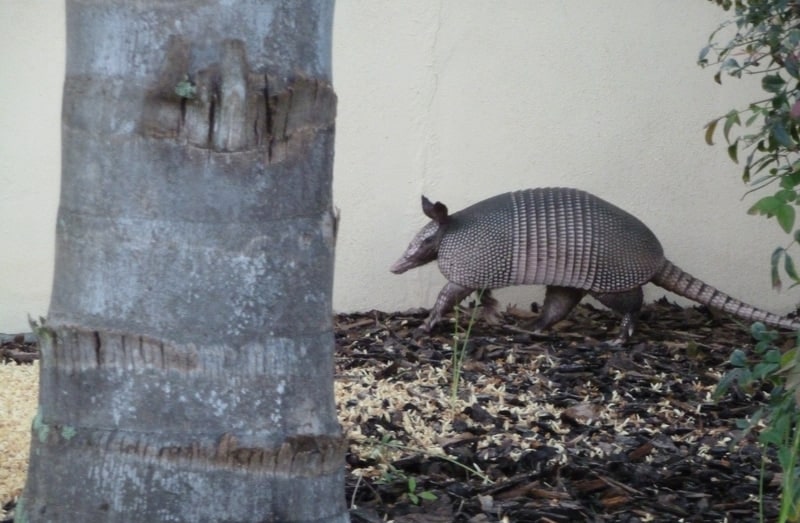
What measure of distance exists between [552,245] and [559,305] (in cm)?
Answer: 31

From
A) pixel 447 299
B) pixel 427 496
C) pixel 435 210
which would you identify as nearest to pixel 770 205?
pixel 427 496

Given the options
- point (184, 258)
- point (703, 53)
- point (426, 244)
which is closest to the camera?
point (184, 258)

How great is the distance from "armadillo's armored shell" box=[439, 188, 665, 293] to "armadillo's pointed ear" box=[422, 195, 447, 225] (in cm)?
8

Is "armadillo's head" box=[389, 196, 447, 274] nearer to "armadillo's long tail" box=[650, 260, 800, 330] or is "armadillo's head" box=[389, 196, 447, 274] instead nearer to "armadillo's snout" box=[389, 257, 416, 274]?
"armadillo's snout" box=[389, 257, 416, 274]

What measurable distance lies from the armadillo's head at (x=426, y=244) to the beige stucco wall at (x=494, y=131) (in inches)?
8.1

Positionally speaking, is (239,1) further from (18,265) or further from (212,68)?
(18,265)

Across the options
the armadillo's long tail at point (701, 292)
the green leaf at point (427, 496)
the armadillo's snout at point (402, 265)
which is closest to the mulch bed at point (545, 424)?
the green leaf at point (427, 496)

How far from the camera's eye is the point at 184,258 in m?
1.46

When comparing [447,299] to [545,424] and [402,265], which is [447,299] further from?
[545,424]

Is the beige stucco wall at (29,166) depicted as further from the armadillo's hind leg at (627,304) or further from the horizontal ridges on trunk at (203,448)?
the horizontal ridges on trunk at (203,448)

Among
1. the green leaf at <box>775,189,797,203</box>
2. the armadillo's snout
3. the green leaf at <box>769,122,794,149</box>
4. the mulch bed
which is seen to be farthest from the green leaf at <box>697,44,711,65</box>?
the armadillo's snout

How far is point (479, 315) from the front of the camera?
545 cm

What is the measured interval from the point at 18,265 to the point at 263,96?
3.96m

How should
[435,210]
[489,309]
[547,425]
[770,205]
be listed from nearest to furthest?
[770,205] → [547,425] → [435,210] → [489,309]
